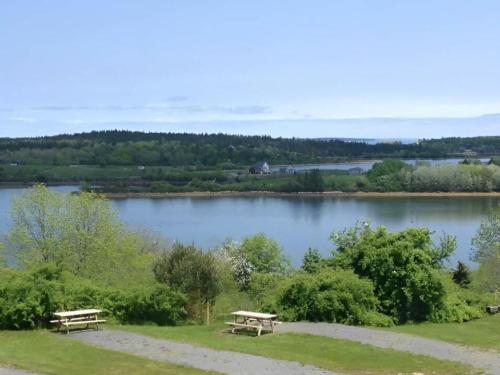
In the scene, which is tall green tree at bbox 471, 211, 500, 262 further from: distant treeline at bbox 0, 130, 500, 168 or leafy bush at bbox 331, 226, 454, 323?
distant treeline at bbox 0, 130, 500, 168

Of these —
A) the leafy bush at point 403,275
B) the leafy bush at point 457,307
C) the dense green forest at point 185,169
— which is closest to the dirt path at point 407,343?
the leafy bush at point 403,275

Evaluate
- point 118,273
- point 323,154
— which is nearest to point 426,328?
point 118,273

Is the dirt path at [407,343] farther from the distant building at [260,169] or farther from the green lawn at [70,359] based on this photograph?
the distant building at [260,169]

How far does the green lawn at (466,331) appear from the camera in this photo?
48.4ft

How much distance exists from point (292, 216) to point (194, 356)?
70.7 meters

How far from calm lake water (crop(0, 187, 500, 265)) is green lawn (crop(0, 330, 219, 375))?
32.6m

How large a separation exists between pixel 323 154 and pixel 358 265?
180 metres

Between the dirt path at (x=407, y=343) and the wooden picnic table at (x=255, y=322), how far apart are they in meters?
0.32

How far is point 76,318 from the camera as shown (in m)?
15.1

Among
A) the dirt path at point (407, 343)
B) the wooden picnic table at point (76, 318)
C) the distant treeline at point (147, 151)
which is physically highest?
the distant treeline at point (147, 151)

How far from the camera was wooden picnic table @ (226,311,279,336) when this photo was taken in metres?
15.2

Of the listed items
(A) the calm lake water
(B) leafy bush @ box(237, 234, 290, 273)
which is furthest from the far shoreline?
(B) leafy bush @ box(237, 234, 290, 273)

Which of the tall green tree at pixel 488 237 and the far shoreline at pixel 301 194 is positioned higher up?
the tall green tree at pixel 488 237

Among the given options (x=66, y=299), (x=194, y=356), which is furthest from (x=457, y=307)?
(x=66, y=299)
